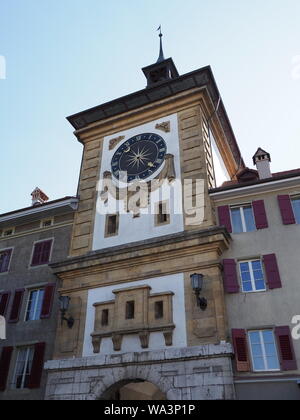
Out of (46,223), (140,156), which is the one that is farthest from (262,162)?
(46,223)

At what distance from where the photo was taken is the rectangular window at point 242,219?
1817 cm

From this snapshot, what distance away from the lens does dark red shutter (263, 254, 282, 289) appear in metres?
15.9

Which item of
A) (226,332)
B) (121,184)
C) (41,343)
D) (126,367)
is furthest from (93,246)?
(226,332)

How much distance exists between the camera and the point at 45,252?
22.2m

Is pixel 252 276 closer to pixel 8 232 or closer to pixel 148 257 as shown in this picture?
pixel 148 257

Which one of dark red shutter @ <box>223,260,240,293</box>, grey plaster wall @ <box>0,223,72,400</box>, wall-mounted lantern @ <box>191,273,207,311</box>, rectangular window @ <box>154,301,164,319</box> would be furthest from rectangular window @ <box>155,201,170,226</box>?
grey plaster wall @ <box>0,223,72,400</box>

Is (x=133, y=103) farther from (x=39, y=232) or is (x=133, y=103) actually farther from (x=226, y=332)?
(x=226, y=332)

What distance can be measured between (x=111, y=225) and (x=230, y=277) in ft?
24.8

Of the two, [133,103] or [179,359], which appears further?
[133,103]

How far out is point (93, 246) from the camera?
20750 mm

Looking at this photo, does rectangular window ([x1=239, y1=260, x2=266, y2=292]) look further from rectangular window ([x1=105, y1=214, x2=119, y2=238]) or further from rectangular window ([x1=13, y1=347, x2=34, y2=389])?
rectangular window ([x1=13, y1=347, x2=34, y2=389])

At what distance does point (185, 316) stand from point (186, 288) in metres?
1.24
